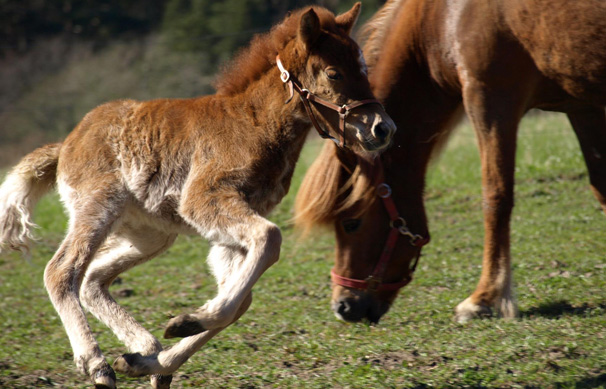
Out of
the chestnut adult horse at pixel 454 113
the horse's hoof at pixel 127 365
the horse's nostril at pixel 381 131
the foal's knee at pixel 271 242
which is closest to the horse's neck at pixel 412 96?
the chestnut adult horse at pixel 454 113

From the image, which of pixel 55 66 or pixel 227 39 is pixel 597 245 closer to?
pixel 227 39

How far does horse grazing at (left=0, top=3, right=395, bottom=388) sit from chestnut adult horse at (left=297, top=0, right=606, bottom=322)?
0.98m

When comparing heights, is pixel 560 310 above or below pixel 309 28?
below

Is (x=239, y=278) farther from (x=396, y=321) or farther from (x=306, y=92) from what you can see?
(x=396, y=321)

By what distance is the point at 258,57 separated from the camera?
13.8 ft

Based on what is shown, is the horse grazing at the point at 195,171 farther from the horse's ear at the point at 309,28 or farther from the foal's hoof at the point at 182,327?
the foal's hoof at the point at 182,327

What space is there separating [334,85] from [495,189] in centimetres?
170

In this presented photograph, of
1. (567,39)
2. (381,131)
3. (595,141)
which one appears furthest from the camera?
(595,141)

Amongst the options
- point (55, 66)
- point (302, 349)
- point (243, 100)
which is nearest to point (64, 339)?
point (302, 349)

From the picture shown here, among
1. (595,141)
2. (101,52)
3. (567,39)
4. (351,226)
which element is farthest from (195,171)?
(101,52)

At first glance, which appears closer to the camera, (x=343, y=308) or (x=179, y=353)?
(x=179, y=353)

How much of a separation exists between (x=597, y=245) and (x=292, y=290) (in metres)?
2.81

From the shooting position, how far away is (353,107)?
3775 millimetres

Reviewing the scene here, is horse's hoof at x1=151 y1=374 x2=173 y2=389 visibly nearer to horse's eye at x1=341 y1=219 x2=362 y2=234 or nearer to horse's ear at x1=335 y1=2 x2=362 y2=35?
horse's eye at x1=341 y1=219 x2=362 y2=234
